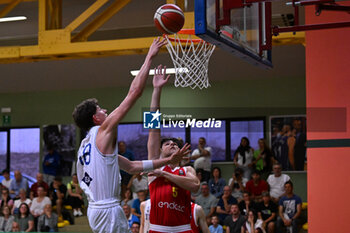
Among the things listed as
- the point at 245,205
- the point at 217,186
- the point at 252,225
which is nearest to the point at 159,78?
the point at 252,225

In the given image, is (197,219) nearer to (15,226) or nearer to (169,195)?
(169,195)

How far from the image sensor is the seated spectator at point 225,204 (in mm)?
13328

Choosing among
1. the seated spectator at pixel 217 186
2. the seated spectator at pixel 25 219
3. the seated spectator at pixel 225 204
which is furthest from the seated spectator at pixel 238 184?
the seated spectator at pixel 25 219

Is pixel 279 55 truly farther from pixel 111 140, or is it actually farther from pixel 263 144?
pixel 111 140

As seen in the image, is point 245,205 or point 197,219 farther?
point 245,205

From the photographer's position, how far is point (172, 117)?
17672mm

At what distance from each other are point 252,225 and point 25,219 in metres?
5.99

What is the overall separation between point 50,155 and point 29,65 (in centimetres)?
335

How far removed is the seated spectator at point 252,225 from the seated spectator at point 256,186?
1.06 metres

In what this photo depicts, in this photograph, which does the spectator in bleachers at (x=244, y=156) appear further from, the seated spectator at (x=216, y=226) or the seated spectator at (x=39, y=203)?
the seated spectator at (x=39, y=203)

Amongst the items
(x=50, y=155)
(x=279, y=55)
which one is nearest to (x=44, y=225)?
(x=50, y=155)

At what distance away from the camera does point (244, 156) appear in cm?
1565

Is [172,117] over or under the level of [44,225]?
over

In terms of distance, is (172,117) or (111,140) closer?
(111,140)
